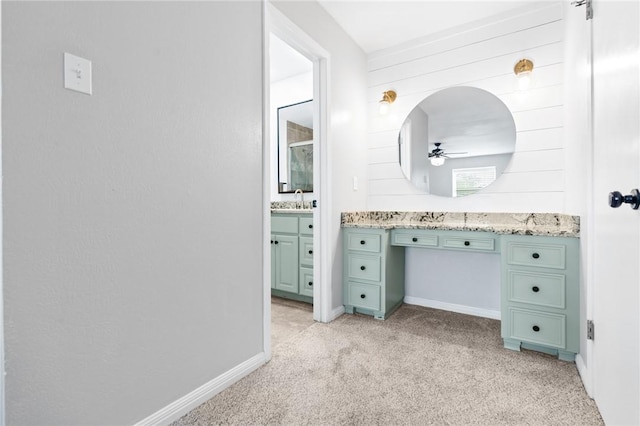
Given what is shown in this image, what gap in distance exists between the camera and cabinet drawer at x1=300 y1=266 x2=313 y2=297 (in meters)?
2.87

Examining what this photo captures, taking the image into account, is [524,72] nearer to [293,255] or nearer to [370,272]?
[370,272]

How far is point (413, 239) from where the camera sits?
251cm

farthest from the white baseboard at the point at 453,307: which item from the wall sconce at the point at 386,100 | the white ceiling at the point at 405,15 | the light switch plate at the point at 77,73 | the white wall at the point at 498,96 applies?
the light switch plate at the point at 77,73

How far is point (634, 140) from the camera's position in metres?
0.95

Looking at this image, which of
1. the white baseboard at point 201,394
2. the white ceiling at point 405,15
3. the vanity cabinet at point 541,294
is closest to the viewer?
the white baseboard at point 201,394

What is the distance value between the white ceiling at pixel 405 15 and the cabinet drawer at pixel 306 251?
1.85 meters

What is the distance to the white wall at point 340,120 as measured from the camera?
2396 millimetres

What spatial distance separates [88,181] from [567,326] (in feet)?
8.02

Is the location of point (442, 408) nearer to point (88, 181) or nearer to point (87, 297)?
point (87, 297)

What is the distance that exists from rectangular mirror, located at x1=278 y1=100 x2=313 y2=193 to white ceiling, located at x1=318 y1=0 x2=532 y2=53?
100 centimetres

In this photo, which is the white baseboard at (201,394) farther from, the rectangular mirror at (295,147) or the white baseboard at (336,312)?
the rectangular mirror at (295,147)

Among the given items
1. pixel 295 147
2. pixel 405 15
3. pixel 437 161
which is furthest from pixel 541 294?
pixel 295 147

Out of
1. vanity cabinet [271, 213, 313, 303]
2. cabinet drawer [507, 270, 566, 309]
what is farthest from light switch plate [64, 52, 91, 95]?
cabinet drawer [507, 270, 566, 309]

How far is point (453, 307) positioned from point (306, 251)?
54.5 inches
